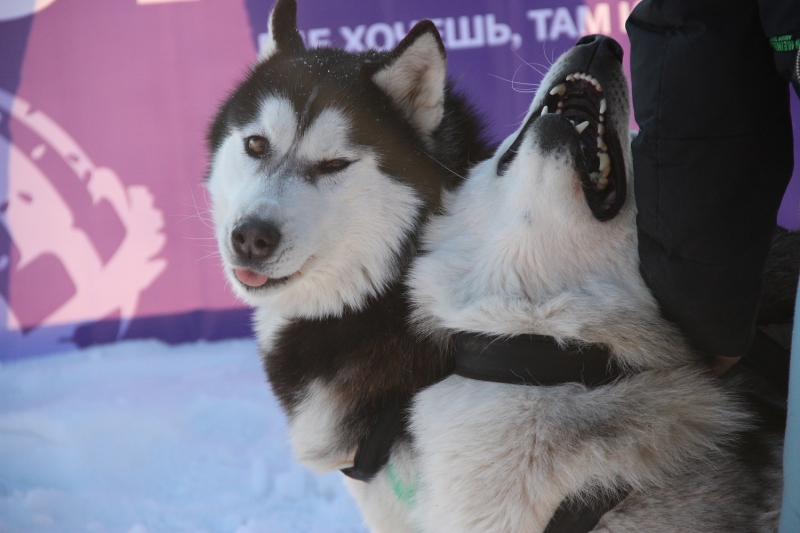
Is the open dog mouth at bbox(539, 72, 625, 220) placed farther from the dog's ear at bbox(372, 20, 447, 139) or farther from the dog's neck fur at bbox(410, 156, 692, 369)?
the dog's ear at bbox(372, 20, 447, 139)

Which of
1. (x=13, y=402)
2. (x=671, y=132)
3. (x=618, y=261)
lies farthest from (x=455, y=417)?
(x=13, y=402)

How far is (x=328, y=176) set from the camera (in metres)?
1.74

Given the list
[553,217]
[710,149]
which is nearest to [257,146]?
[553,217]

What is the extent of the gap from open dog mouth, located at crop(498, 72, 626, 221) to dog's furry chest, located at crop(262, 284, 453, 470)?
1.77 feet

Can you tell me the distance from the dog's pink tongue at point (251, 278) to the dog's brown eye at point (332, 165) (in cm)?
33

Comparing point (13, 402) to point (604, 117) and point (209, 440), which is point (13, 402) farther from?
point (604, 117)

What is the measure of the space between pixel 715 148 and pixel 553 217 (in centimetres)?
42

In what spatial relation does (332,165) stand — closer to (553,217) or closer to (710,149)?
(553,217)

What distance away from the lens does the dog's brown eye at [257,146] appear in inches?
71.1

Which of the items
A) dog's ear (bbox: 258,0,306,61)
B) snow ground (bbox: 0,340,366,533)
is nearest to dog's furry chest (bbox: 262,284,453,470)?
dog's ear (bbox: 258,0,306,61)

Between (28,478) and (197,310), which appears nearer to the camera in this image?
(28,478)

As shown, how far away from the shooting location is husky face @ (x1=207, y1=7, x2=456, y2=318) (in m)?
1.64

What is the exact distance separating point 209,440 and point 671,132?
264 cm

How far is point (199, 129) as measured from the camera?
3.68 metres
